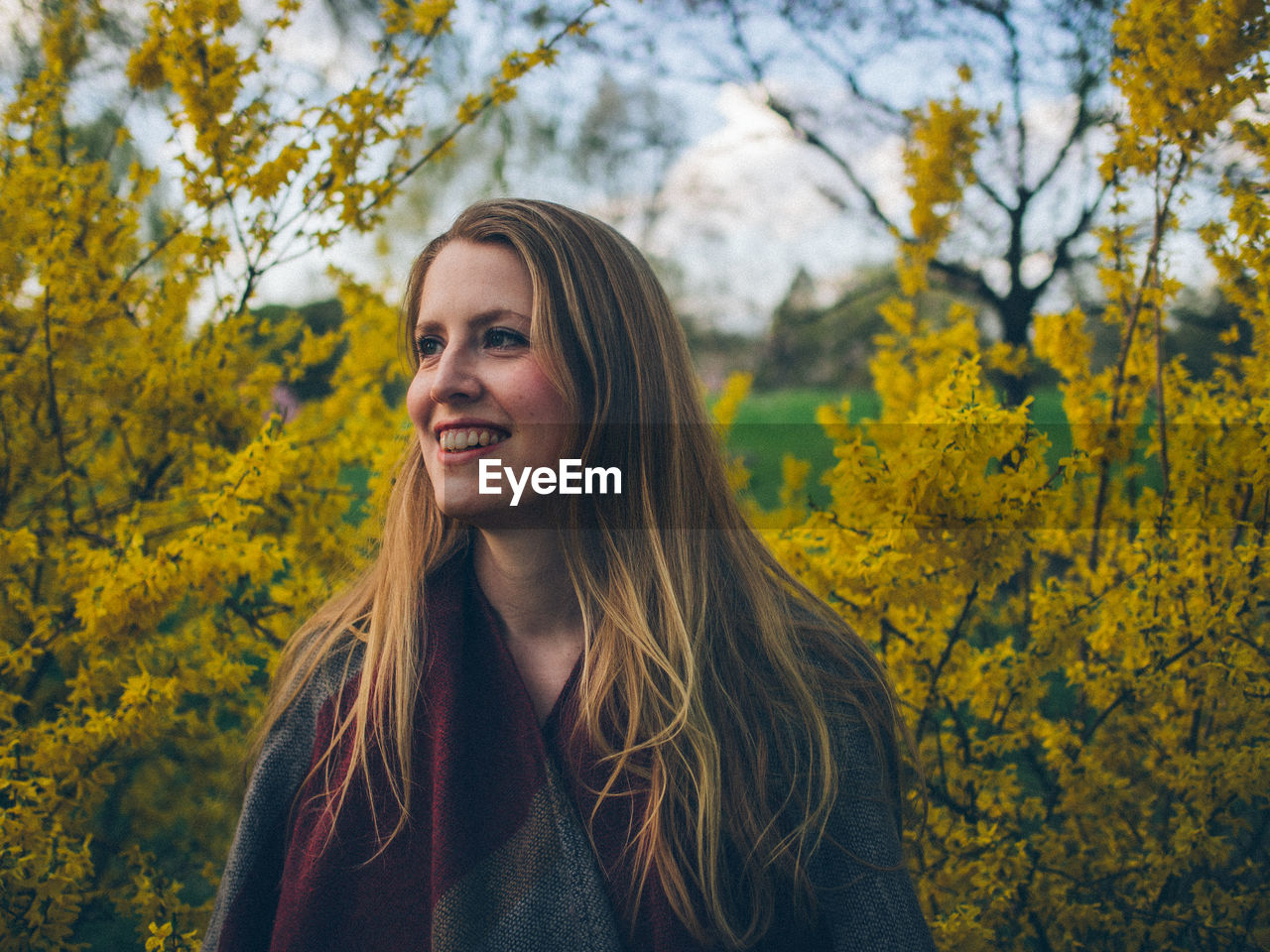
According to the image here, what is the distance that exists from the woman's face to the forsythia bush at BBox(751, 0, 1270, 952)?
634 mm

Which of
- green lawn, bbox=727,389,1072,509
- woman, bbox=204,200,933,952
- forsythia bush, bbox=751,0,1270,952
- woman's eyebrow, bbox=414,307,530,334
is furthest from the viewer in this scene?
green lawn, bbox=727,389,1072,509

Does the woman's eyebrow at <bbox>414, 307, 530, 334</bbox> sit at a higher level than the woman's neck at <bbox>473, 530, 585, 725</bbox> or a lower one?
higher

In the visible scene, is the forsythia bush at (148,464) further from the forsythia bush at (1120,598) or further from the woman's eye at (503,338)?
the forsythia bush at (1120,598)

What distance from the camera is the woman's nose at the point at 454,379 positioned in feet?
4.02

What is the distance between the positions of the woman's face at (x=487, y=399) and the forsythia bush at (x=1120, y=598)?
2.08 feet

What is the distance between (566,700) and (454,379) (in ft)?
1.75

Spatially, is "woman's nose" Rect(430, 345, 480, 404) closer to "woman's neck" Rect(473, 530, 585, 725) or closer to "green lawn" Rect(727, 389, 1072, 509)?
"woman's neck" Rect(473, 530, 585, 725)

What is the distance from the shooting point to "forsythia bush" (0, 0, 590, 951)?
1.71 m

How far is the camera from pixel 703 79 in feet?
14.3

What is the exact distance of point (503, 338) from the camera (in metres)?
1.28

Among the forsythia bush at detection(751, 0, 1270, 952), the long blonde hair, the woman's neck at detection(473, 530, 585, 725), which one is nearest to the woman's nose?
the long blonde hair

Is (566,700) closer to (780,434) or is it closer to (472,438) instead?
(472,438)

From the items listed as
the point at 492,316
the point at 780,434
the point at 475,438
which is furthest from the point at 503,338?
the point at 780,434

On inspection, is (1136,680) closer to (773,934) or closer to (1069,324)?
(1069,324)
